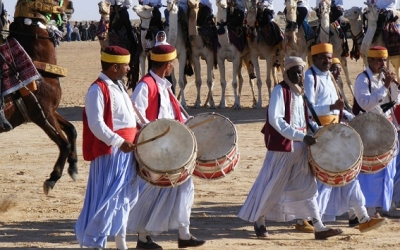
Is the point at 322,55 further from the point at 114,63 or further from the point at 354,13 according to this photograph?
the point at 354,13

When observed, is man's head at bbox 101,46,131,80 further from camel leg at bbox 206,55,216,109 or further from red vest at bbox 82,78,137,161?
camel leg at bbox 206,55,216,109

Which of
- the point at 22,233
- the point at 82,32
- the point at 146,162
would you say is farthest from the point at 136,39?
the point at 82,32

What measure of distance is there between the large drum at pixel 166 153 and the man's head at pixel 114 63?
1.49 ft

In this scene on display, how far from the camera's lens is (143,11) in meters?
20.7

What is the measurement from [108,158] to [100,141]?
0.47 feet

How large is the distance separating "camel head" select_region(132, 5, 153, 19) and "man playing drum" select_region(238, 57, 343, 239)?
12025mm

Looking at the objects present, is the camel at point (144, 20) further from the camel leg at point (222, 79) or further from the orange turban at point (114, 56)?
the orange turban at point (114, 56)

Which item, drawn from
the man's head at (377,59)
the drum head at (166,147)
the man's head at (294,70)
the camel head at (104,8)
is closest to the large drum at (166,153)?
the drum head at (166,147)

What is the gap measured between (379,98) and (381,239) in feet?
4.21

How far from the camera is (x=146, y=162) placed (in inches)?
305

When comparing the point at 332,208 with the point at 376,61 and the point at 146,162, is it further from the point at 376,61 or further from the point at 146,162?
the point at 146,162

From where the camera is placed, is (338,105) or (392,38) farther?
(392,38)

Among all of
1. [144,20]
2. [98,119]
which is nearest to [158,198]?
[98,119]

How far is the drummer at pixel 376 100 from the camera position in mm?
9398
